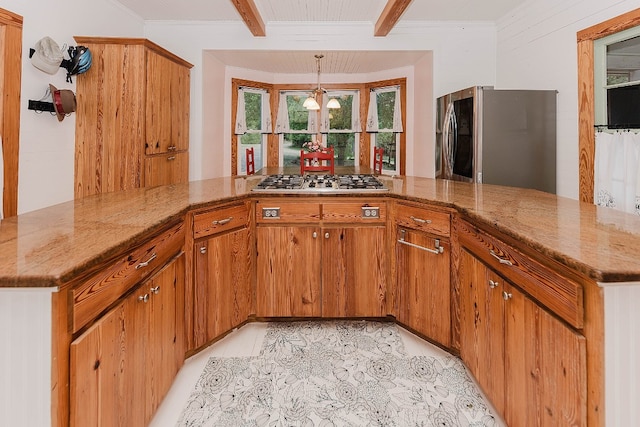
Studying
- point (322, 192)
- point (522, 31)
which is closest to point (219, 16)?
point (322, 192)

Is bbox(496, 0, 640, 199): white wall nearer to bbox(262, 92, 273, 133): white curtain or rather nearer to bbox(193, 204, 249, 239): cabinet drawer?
bbox(193, 204, 249, 239): cabinet drawer

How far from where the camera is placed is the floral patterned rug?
177 cm

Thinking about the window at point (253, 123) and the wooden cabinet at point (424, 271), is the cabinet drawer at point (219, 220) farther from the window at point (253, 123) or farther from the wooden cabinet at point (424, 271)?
the window at point (253, 123)

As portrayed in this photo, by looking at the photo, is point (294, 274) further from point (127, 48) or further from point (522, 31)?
point (522, 31)

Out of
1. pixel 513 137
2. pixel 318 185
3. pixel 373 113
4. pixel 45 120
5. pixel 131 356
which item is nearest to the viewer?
pixel 131 356

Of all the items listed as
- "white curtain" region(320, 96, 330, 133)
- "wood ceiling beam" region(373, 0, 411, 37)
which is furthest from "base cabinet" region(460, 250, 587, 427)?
"white curtain" region(320, 96, 330, 133)

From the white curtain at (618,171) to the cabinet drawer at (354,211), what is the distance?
1.55 m

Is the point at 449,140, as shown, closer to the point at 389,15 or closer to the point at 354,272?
the point at 389,15

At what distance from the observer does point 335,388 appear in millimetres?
2008

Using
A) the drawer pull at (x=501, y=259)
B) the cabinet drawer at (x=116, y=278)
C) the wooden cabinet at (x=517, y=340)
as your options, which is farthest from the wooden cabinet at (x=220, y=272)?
the drawer pull at (x=501, y=259)

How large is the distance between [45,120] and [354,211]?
219cm

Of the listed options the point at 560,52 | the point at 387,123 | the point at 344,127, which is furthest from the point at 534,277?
the point at 344,127

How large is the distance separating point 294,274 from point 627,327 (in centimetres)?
187

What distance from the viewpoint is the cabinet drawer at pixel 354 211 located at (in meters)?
2.60
